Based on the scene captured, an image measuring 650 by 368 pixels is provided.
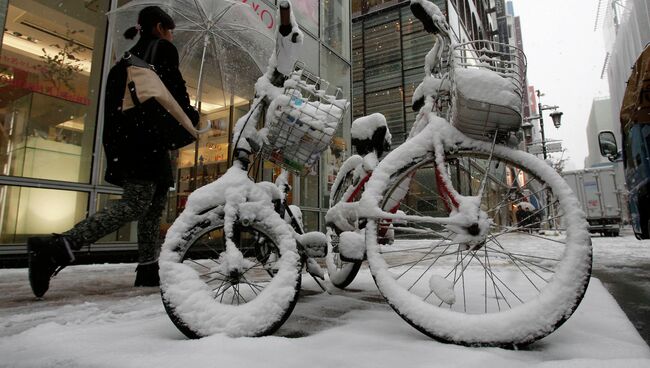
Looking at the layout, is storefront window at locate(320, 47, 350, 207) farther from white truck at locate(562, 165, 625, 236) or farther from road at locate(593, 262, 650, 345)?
white truck at locate(562, 165, 625, 236)

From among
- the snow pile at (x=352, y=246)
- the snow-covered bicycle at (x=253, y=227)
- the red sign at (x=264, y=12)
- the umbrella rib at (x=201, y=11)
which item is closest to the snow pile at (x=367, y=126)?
the snow-covered bicycle at (x=253, y=227)

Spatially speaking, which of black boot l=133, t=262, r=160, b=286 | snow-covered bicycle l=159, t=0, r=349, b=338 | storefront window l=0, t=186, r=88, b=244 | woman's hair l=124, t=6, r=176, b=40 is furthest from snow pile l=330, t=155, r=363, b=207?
storefront window l=0, t=186, r=88, b=244

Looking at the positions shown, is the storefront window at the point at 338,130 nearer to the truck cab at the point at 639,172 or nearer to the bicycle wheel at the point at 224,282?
the truck cab at the point at 639,172

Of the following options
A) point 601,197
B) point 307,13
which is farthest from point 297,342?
point 601,197

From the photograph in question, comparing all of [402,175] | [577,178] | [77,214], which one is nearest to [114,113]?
[402,175]

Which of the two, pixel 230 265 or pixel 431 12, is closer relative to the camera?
pixel 230 265

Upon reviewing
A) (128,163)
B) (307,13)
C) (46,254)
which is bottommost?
(46,254)

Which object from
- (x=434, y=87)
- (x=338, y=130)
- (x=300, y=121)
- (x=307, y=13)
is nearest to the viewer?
(x=300, y=121)

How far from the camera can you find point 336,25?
32.3ft

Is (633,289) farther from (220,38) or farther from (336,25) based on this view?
(336,25)

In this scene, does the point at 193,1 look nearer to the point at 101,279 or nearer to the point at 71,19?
the point at 101,279

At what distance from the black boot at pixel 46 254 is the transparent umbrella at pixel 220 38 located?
5.35 ft

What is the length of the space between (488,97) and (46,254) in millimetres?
2757

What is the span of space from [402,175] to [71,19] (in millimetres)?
6303
